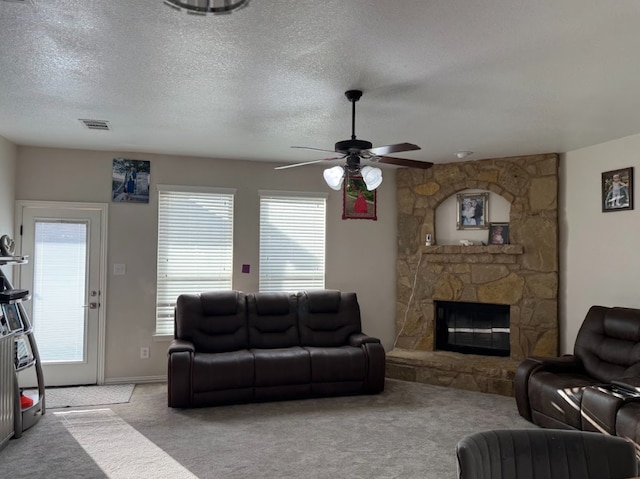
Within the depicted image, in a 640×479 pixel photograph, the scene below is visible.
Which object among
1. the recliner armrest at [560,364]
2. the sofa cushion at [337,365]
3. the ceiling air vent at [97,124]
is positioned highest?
the ceiling air vent at [97,124]

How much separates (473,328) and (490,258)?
897 millimetres

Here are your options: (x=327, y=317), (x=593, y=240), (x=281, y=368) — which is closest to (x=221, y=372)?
(x=281, y=368)

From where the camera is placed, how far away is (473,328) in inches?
229

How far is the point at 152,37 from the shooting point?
2443mm

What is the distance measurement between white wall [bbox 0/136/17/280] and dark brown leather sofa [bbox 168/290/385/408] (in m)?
1.86

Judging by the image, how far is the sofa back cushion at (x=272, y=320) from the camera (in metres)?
5.20

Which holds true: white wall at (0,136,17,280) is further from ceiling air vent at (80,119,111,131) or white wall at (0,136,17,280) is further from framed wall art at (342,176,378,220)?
framed wall art at (342,176,378,220)

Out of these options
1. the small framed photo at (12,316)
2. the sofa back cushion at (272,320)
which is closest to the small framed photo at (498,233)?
the sofa back cushion at (272,320)

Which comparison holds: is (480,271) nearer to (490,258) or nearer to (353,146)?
(490,258)

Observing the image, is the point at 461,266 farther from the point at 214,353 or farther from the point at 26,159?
the point at 26,159

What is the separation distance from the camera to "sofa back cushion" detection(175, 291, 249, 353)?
4.98 m

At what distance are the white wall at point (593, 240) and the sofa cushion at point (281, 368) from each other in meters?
2.82

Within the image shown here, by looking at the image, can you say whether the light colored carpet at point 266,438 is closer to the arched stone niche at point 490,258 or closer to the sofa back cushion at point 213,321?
the sofa back cushion at point 213,321

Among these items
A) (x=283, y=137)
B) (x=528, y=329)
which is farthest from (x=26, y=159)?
(x=528, y=329)
